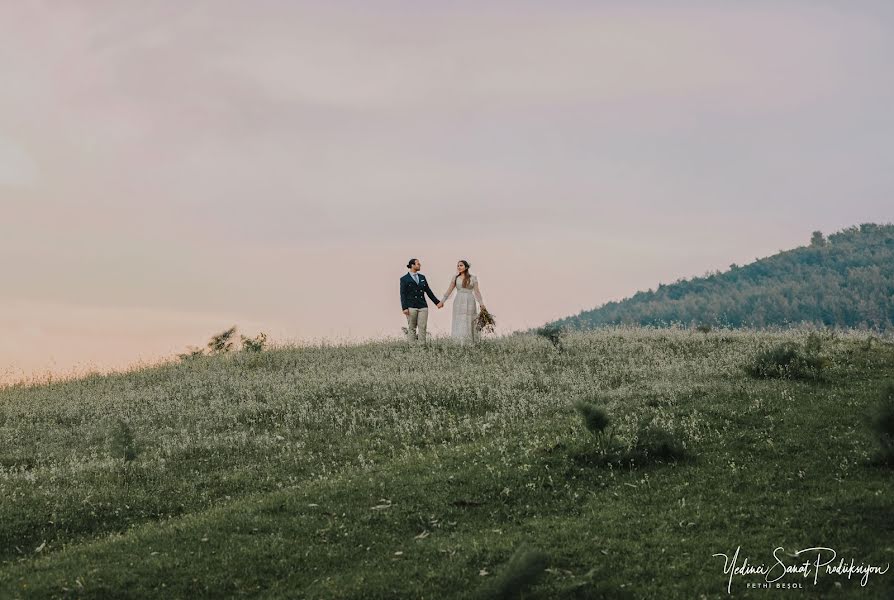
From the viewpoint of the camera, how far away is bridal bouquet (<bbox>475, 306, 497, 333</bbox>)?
124 feet

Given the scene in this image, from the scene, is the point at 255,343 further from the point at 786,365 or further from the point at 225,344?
the point at 786,365

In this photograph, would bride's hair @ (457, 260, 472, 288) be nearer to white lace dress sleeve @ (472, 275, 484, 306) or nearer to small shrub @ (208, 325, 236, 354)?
white lace dress sleeve @ (472, 275, 484, 306)

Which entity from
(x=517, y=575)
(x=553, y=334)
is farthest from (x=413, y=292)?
(x=517, y=575)

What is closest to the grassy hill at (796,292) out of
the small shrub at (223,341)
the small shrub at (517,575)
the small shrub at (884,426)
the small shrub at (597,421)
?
the small shrub at (223,341)

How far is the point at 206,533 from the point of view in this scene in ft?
47.2

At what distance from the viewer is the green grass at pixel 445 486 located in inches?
492

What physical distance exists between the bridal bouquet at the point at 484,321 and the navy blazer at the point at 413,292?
6.78 ft

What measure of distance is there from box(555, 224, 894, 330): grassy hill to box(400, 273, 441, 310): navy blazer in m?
55.0

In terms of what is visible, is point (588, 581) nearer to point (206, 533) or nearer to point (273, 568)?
point (273, 568)

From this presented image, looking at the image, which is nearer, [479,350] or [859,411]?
[859,411]

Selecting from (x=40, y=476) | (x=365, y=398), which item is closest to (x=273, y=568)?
(x=40, y=476)

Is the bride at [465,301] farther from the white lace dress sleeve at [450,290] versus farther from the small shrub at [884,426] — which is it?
the small shrub at [884,426]

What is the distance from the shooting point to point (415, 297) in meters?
38.6

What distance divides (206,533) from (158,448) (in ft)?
28.6
